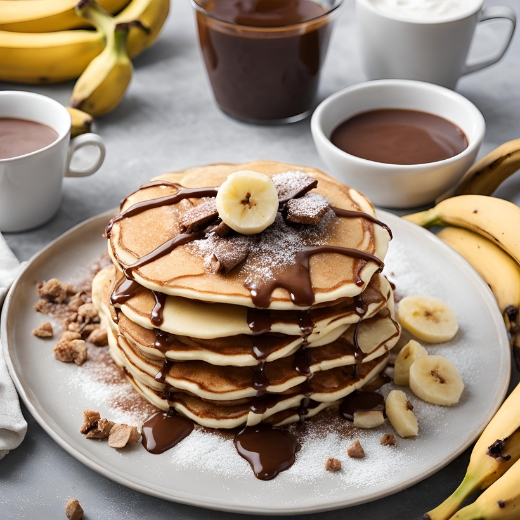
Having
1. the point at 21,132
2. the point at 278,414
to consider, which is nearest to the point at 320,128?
the point at 21,132

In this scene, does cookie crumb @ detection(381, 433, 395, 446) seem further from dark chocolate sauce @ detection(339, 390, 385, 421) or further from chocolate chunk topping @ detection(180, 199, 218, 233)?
chocolate chunk topping @ detection(180, 199, 218, 233)

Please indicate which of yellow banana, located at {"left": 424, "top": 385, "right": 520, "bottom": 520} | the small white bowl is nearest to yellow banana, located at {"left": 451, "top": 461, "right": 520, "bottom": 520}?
yellow banana, located at {"left": 424, "top": 385, "right": 520, "bottom": 520}

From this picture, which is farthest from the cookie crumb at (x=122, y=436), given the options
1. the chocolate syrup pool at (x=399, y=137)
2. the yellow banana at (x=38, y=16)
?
the yellow banana at (x=38, y=16)

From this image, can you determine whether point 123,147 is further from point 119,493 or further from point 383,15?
point 119,493

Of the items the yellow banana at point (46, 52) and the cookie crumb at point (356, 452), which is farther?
the yellow banana at point (46, 52)

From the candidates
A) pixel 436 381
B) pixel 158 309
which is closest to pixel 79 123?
pixel 158 309

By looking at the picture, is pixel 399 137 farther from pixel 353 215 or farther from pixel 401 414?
pixel 401 414

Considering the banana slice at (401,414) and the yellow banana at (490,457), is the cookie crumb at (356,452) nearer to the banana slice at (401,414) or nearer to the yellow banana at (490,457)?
the banana slice at (401,414)
